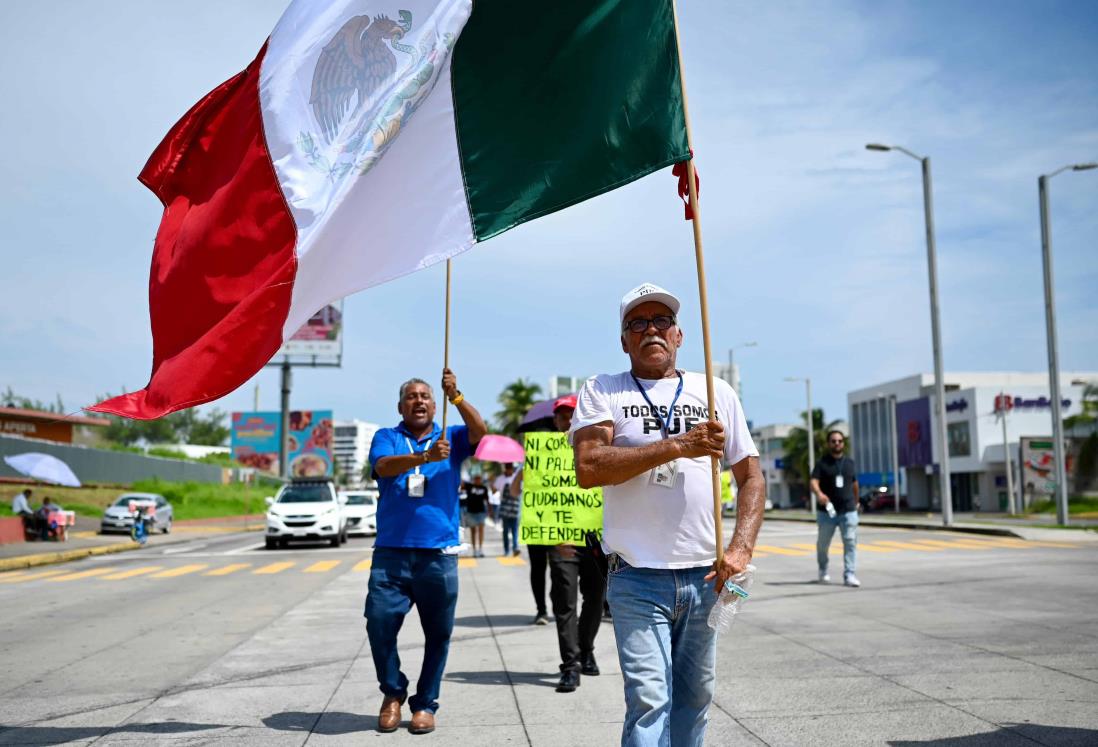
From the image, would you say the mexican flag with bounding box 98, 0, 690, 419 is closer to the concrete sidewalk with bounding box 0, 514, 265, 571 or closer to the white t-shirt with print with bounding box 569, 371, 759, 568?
the white t-shirt with print with bounding box 569, 371, 759, 568

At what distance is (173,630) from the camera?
427 inches

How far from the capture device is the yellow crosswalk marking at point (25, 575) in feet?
60.2

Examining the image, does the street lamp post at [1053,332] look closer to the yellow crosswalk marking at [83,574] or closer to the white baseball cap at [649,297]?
the yellow crosswalk marking at [83,574]

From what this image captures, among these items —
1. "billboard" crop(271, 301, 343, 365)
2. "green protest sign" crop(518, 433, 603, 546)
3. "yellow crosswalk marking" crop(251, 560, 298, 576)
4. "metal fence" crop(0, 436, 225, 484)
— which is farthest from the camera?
"billboard" crop(271, 301, 343, 365)

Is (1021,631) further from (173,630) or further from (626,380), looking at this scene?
(173,630)

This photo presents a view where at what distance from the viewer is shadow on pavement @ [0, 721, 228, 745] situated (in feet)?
19.3

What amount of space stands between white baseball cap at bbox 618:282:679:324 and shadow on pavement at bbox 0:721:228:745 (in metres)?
3.76

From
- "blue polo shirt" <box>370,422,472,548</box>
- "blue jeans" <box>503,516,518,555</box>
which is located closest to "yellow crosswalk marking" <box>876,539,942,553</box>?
"blue jeans" <box>503,516,518,555</box>

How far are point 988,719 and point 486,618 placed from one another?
6603 millimetres

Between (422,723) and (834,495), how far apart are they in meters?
9.26

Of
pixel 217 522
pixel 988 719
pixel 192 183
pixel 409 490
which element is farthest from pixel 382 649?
pixel 217 522

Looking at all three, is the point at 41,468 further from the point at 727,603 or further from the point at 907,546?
the point at 727,603

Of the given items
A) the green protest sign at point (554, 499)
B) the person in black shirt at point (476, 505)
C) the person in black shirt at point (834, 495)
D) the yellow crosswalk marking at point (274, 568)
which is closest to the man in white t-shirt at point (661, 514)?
the green protest sign at point (554, 499)

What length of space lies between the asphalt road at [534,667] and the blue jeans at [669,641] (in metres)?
1.72
